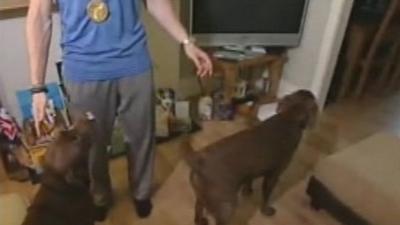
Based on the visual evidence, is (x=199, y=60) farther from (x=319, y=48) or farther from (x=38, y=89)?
(x=319, y=48)

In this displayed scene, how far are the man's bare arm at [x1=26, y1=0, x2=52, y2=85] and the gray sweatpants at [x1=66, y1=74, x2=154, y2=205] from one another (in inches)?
5.8

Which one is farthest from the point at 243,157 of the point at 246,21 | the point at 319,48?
the point at 319,48

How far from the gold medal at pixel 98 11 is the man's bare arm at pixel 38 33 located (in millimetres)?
135

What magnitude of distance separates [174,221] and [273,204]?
51 centimetres

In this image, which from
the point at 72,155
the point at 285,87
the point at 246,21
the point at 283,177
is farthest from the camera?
the point at 285,87

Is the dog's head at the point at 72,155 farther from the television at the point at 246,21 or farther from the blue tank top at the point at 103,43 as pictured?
the television at the point at 246,21

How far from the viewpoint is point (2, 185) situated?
2232 millimetres

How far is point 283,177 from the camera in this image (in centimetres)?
239

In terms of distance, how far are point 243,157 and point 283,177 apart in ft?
2.42

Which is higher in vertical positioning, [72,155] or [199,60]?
[199,60]

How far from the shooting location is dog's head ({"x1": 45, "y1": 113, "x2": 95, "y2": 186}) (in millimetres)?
1421

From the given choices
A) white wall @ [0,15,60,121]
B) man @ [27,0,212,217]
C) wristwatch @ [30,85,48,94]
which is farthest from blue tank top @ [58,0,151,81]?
white wall @ [0,15,60,121]

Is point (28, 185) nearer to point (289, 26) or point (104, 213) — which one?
point (104, 213)

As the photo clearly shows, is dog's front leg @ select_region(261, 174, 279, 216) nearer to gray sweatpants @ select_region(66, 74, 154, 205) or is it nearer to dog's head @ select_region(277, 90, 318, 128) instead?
dog's head @ select_region(277, 90, 318, 128)
